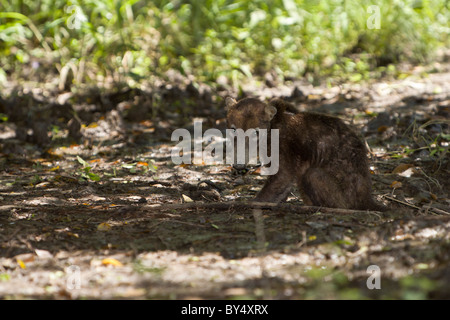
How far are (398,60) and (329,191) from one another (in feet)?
25.1

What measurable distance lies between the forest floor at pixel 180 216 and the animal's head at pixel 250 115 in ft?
2.73

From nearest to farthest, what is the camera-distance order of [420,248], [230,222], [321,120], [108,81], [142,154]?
[420,248]
[230,222]
[321,120]
[142,154]
[108,81]

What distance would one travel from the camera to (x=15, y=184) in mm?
6406

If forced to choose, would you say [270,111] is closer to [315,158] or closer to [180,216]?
[315,158]

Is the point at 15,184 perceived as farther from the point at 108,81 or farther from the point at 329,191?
the point at 108,81

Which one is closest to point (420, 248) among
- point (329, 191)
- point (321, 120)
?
point (329, 191)

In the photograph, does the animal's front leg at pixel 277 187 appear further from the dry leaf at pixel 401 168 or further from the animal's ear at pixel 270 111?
the dry leaf at pixel 401 168

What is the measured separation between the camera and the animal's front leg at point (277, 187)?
5453 millimetres

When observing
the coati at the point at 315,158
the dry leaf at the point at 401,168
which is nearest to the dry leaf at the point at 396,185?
the dry leaf at the point at 401,168

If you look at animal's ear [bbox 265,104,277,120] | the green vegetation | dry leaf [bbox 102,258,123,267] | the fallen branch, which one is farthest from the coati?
the green vegetation

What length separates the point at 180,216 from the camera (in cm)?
512

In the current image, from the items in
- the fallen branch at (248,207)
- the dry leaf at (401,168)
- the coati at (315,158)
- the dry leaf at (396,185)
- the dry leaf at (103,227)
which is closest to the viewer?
the dry leaf at (103,227)

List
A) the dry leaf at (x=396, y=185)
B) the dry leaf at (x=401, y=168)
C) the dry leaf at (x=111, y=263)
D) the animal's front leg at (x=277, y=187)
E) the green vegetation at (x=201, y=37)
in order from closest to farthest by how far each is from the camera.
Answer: the dry leaf at (x=111, y=263) < the animal's front leg at (x=277, y=187) < the dry leaf at (x=396, y=185) < the dry leaf at (x=401, y=168) < the green vegetation at (x=201, y=37)
